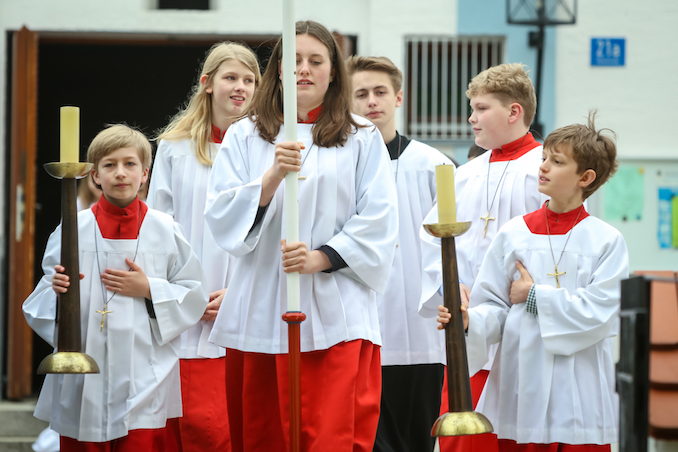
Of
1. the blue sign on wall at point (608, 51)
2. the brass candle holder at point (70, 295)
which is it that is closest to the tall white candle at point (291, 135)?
the brass candle holder at point (70, 295)

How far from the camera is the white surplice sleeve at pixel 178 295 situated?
3449mm

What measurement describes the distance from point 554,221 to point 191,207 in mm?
1819

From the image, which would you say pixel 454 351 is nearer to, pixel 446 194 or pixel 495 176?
pixel 446 194

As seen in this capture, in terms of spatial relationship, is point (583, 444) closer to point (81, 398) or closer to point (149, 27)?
point (81, 398)

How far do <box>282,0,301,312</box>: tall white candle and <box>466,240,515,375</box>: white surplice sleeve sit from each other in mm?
854

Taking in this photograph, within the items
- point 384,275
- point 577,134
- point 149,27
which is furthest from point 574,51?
point 384,275

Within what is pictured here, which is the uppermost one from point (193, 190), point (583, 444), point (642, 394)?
point (193, 190)

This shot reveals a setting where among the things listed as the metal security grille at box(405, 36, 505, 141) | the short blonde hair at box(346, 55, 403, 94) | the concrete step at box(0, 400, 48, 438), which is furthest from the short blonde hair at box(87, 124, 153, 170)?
the metal security grille at box(405, 36, 505, 141)

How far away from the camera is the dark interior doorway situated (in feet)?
28.9

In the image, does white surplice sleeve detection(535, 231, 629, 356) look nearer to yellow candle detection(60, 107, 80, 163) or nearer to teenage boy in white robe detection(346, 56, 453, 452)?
teenage boy in white robe detection(346, 56, 453, 452)

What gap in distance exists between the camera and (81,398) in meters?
3.33

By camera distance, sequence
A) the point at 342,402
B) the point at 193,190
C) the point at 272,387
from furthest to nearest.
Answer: the point at 193,190 → the point at 272,387 → the point at 342,402

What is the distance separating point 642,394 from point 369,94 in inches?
112

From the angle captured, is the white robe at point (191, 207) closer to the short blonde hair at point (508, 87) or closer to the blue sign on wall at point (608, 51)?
the short blonde hair at point (508, 87)
